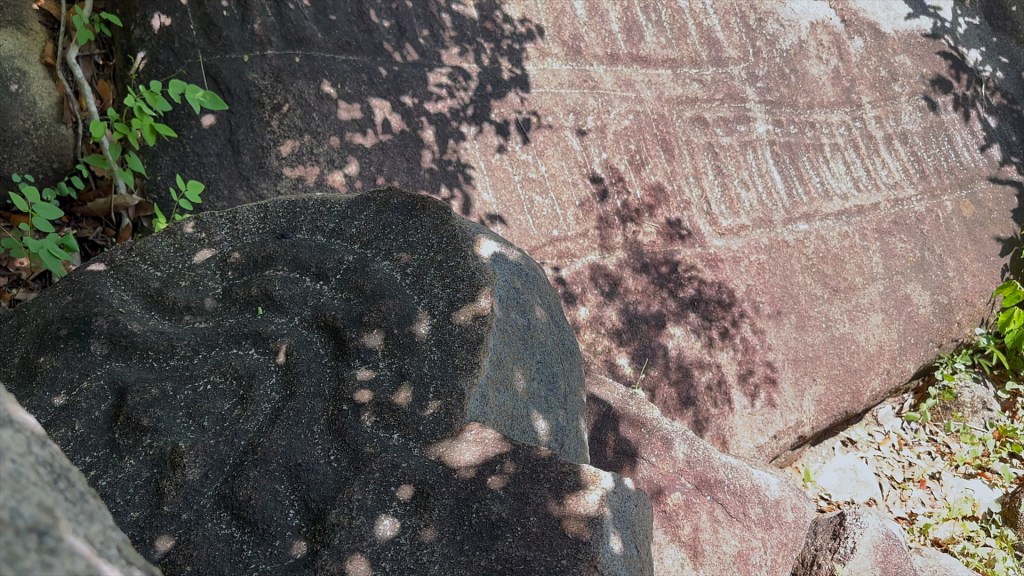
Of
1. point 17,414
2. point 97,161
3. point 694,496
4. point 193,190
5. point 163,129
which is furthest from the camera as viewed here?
point 97,161

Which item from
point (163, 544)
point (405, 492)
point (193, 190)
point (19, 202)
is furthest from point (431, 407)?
point (19, 202)

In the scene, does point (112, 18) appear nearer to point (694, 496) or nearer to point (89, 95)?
point (89, 95)

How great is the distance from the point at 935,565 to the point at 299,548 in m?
2.40

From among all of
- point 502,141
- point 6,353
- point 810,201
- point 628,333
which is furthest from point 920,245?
point 6,353

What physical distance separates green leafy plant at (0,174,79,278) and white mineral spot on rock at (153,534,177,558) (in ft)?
4.68

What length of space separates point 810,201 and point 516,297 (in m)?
2.41

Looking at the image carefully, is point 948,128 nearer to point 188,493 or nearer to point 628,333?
point 628,333

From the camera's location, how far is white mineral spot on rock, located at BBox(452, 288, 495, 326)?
2096 millimetres

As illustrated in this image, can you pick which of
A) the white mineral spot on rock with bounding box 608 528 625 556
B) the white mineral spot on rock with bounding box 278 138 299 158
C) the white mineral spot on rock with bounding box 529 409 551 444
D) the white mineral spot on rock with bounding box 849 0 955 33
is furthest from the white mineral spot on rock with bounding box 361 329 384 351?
the white mineral spot on rock with bounding box 849 0 955 33

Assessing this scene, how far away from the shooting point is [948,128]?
181 inches

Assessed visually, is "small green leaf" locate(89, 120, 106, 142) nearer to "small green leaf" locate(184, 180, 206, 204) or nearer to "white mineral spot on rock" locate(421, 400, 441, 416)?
"small green leaf" locate(184, 180, 206, 204)

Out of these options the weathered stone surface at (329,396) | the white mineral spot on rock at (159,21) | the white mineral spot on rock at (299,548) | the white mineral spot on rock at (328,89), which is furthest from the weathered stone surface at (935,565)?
the white mineral spot on rock at (159,21)

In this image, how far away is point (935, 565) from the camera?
3.11 meters

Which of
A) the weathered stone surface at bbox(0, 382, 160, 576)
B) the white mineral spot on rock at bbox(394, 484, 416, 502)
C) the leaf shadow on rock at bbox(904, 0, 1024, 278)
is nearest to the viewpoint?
the weathered stone surface at bbox(0, 382, 160, 576)
